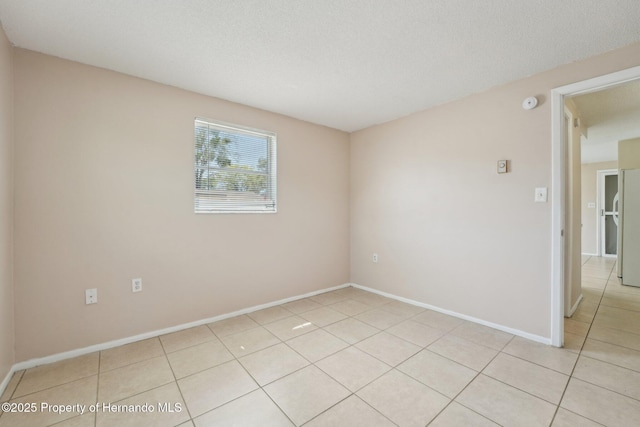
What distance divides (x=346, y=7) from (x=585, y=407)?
267 centimetres

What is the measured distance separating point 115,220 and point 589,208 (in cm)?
922

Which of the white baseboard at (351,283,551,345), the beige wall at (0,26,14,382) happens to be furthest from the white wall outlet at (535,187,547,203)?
the beige wall at (0,26,14,382)

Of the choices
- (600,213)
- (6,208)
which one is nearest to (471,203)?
(6,208)

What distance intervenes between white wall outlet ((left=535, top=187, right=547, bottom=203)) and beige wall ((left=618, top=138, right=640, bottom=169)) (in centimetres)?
367

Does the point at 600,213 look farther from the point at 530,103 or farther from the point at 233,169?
the point at 233,169

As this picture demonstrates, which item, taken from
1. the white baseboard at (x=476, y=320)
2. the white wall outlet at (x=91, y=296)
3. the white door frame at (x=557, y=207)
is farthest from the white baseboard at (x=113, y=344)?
the white door frame at (x=557, y=207)

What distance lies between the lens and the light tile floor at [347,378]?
4.90ft

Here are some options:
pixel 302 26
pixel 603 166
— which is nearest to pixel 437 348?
pixel 302 26

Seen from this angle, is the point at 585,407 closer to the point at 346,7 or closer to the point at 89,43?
the point at 346,7

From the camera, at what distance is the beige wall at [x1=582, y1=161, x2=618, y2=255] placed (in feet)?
21.0

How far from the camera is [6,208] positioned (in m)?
1.82

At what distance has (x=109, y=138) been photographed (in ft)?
7.39

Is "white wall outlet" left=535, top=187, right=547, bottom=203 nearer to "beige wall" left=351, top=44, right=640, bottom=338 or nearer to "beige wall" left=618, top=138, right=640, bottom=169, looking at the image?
"beige wall" left=351, top=44, right=640, bottom=338

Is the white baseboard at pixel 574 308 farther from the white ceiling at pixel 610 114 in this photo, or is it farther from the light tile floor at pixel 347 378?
the white ceiling at pixel 610 114
